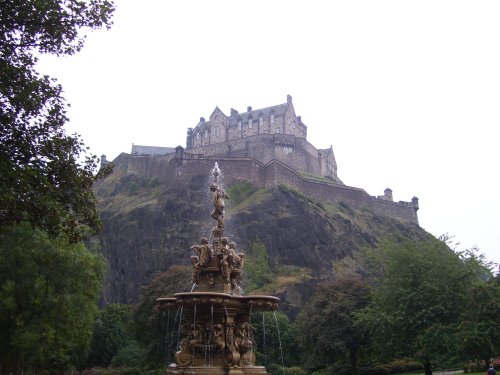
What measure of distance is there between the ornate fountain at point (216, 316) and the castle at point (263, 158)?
56898 mm

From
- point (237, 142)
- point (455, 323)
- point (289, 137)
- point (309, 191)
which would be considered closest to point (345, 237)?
point (309, 191)

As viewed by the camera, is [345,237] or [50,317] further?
[345,237]

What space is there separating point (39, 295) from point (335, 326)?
16.9 m

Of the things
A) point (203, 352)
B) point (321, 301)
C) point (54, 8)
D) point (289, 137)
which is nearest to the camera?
point (54, 8)

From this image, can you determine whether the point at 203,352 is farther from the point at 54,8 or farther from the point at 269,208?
the point at 269,208

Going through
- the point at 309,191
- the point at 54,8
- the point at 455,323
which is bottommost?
the point at 455,323

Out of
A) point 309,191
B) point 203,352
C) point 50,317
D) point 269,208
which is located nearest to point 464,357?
point 203,352

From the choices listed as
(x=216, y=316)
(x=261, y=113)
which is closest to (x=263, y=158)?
(x=261, y=113)

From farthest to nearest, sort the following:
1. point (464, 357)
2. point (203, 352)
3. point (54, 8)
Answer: point (464, 357)
point (203, 352)
point (54, 8)

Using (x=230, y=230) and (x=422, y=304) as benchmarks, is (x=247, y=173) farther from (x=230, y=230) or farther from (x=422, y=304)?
(x=422, y=304)

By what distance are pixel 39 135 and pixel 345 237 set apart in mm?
57603

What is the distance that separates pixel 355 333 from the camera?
101 feet

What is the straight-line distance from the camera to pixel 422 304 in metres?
26.1

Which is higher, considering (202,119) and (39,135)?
(202,119)
